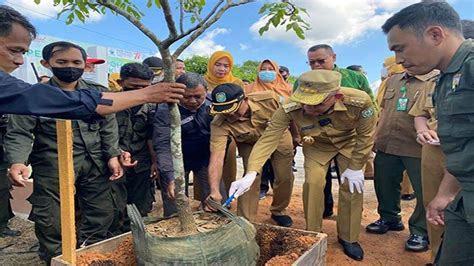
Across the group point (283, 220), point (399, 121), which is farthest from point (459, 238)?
point (283, 220)

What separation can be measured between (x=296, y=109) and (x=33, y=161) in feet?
6.44

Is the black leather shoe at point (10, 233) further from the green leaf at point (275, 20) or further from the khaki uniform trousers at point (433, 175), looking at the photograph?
the khaki uniform trousers at point (433, 175)

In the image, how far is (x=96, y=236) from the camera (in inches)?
114

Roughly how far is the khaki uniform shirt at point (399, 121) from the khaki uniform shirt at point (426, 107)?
11 cm

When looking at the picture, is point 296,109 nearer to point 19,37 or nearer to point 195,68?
point 19,37

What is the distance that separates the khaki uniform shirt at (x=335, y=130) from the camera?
292 centimetres

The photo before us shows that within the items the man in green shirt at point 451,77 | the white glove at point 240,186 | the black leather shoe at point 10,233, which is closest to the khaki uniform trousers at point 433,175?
the man in green shirt at point 451,77

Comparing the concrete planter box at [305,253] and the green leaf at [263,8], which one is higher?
the green leaf at [263,8]

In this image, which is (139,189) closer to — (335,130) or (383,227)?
(335,130)

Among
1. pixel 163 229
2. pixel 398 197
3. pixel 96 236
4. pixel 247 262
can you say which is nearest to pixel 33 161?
pixel 96 236

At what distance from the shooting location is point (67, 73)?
A: 264 centimetres

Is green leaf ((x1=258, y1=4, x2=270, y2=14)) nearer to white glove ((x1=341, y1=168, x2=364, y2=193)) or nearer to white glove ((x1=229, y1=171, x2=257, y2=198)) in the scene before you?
white glove ((x1=229, y1=171, x2=257, y2=198))

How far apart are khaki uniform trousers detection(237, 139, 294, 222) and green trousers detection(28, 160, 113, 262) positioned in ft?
3.73

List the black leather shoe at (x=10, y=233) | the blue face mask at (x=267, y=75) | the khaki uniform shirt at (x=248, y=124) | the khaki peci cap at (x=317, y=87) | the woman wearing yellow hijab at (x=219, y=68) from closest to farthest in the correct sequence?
the khaki peci cap at (x=317, y=87), the khaki uniform shirt at (x=248, y=124), the black leather shoe at (x=10, y=233), the woman wearing yellow hijab at (x=219, y=68), the blue face mask at (x=267, y=75)
